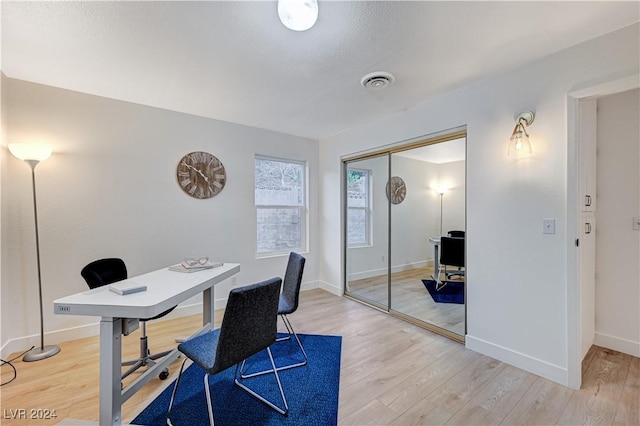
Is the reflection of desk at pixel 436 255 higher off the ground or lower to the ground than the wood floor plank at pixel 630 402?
higher

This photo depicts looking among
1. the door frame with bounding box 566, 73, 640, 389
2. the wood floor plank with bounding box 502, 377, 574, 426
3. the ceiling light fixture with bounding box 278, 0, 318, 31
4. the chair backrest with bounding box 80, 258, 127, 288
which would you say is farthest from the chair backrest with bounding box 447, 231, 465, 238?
the chair backrest with bounding box 80, 258, 127, 288

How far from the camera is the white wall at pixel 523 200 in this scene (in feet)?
6.35

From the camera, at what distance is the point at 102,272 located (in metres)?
2.17

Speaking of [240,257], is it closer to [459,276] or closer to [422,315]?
[422,315]

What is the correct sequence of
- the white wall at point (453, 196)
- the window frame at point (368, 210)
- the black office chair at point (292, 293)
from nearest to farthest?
the black office chair at point (292, 293) < the white wall at point (453, 196) < the window frame at point (368, 210)

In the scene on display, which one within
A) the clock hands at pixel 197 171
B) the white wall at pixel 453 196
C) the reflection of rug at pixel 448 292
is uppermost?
the clock hands at pixel 197 171

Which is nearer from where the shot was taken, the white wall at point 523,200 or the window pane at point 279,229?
the white wall at point 523,200

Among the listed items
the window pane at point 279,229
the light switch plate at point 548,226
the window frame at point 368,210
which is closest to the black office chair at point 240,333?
the light switch plate at point 548,226

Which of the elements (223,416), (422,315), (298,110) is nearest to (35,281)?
(223,416)

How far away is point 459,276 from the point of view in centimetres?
293

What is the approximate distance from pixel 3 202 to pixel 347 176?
3.70 metres

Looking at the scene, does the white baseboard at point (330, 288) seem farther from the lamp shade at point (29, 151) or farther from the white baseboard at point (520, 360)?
the lamp shade at point (29, 151)

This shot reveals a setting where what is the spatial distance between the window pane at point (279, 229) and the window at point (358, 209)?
0.85 metres

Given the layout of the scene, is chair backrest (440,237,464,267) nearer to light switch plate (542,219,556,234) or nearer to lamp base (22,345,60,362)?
light switch plate (542,219,556,234)
